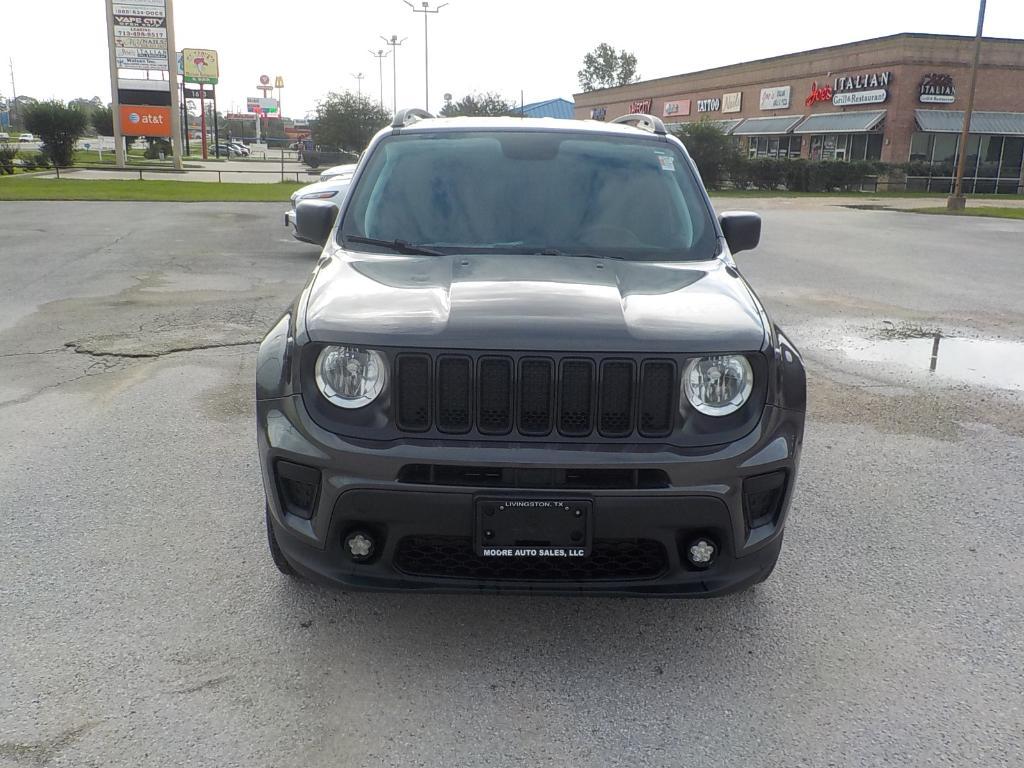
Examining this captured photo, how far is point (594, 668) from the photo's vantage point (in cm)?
307

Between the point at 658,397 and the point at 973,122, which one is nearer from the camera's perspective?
the point at 658,397

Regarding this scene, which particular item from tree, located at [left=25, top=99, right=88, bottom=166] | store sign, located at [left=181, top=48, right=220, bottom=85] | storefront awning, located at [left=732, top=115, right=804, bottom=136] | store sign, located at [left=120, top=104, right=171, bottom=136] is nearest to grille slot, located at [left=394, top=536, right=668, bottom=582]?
store sign, located at [left=120, top=104, right=171, bottom=136]

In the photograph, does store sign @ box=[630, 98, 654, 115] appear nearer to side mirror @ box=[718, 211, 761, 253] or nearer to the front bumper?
side mirror @ box=[718, 211, 761, 253]

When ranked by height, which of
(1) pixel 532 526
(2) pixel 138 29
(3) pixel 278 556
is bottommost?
(3) pixel 278 556

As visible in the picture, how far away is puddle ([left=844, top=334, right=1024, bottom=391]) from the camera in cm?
715

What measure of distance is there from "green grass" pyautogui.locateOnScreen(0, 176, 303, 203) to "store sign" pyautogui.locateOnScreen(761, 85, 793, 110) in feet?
97.8

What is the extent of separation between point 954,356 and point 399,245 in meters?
5.84

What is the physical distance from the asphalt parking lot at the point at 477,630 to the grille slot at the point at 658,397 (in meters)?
0.84

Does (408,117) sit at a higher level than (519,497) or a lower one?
higher

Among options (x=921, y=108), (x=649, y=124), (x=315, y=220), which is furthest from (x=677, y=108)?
(x=315, y=220)

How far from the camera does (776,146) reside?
2036 inches

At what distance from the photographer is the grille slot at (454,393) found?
111 inches

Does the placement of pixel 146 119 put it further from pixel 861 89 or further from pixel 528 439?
pixel 528 439

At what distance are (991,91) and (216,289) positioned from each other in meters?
43.1
